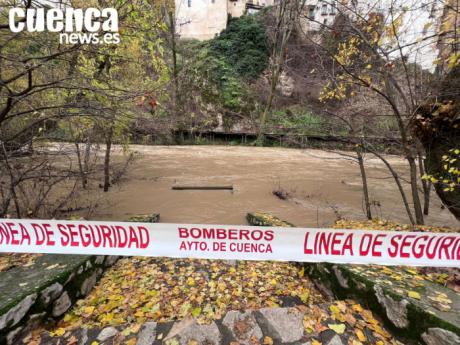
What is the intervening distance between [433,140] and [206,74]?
2283 cm

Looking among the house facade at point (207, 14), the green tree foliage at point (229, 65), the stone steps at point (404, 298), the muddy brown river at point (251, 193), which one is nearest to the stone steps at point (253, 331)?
the stone steps at point (404, 298)

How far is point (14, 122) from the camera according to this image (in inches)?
177

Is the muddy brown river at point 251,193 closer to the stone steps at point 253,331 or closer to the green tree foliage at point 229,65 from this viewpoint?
the stone steps at point 253,331

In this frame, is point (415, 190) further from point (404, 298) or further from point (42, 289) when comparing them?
point (42, 289)

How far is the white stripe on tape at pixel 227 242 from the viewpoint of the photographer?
9.23 feet

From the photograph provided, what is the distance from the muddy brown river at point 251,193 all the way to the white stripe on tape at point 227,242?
2416 millimetres

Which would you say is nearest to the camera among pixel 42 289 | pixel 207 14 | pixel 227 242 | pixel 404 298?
pixel 404 298

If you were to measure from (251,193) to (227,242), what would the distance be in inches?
238

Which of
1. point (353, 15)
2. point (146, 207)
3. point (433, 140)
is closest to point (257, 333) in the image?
point (433, 140)

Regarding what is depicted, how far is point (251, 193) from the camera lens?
898 centimetres

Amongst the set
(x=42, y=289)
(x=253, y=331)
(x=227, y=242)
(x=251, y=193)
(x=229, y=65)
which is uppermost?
(x=229, y=65)

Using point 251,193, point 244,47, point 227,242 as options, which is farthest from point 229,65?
point 227,242

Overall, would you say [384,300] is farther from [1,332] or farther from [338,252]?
[1,332]

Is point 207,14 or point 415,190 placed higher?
point 207,14
